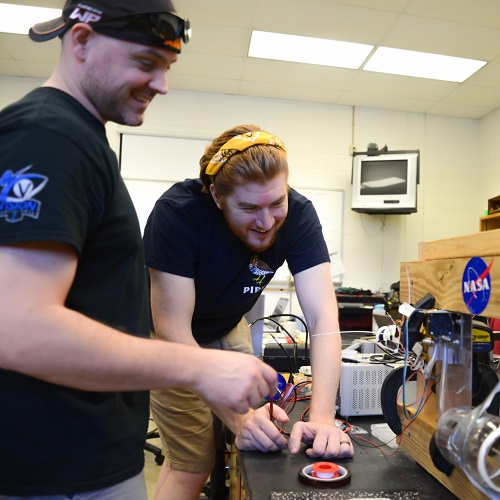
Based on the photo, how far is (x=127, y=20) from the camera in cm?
71

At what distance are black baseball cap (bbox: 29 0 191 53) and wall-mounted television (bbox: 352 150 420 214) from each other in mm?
4043

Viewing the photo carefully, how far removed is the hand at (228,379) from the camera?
64cm

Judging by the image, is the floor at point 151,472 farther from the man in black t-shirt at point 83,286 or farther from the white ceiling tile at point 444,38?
the white ceiling tile at point 444,38

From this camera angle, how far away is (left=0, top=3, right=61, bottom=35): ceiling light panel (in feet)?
10.7

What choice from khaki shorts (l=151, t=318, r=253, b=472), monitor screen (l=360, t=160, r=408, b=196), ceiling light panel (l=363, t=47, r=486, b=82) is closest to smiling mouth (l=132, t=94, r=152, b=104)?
khaki shorts (l=151, t=318, r=253, b=472)

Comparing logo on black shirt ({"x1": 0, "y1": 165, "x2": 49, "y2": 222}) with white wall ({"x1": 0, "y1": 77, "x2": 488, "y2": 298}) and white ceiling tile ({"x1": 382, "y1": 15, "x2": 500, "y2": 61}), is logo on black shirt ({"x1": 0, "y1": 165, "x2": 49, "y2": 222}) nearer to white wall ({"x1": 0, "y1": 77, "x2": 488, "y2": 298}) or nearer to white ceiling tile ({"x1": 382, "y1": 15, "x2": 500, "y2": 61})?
white ceiling tile ({"x1": 382, "y1": 15, "x2": 500, "y2": 61})

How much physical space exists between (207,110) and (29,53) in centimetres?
169

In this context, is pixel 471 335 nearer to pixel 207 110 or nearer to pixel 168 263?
pixel 168 263

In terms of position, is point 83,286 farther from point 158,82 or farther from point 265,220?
point 265,220

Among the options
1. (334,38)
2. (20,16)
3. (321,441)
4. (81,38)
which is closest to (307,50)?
(334,38)

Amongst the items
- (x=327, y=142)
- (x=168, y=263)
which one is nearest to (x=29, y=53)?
(x=327, y=142)

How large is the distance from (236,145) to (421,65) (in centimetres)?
344

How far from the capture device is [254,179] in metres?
1.11

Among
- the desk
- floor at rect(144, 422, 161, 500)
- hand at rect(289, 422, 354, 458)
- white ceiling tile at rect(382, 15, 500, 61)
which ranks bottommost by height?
floor at rect(144, 422, 161, 500)
